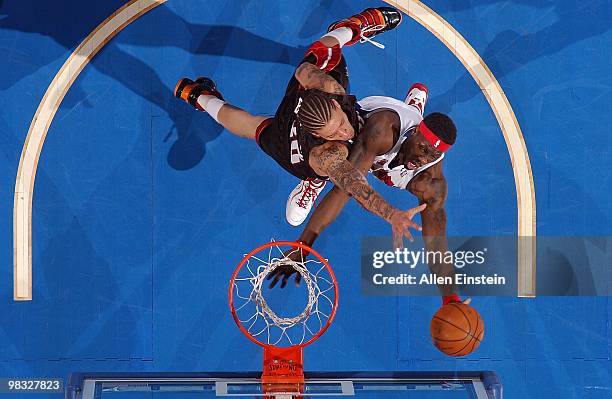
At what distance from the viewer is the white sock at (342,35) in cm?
678

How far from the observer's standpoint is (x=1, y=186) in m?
7.09

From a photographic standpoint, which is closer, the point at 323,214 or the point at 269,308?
the point at 269,308

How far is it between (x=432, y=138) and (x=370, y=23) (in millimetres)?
1039

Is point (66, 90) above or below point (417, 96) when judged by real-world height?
above

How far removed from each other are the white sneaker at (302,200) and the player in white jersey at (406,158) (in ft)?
0.05

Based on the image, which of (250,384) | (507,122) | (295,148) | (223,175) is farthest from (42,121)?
(507,122)

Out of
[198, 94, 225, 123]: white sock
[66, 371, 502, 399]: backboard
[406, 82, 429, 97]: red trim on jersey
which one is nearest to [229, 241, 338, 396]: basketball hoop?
[66, 371, 502, 399]: backboard

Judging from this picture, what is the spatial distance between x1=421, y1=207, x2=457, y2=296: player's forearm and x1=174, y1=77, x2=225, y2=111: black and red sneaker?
6.34 ft

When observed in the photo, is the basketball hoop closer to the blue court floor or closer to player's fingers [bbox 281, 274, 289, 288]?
player's fingers [bbox 281, 274, 289, 288]

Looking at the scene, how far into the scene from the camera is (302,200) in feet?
22.9

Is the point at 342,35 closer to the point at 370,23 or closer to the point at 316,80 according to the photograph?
the point at 370,23

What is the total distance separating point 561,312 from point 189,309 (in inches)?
120

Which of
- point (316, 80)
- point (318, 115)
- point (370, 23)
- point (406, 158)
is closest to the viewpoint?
point (318, 115)

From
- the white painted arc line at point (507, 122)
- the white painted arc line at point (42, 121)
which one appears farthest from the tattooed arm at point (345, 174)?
the white painted arc line at point (42, 121)
